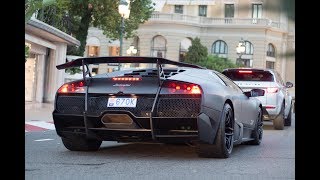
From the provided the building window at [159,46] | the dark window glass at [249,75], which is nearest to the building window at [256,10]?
the dark window glass at [249,75]

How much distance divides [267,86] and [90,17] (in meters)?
22.8

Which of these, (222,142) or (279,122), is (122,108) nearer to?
(222,142)

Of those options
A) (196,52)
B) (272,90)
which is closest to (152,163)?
(272,90)

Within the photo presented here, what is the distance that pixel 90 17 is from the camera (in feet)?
114

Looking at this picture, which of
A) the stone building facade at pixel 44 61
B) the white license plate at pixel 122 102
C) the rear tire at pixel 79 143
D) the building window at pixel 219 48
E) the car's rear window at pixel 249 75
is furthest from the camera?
the building window at pixel 219 48

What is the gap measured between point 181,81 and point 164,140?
721 mm

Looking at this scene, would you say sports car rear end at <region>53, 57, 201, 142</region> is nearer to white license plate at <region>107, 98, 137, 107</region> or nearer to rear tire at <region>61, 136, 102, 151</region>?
white license plate at <region>107, 98, 137, 107</region>

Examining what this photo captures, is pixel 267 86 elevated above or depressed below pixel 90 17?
below

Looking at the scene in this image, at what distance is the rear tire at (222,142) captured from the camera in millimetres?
6966

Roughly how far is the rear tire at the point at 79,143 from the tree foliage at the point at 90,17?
23.9 meters

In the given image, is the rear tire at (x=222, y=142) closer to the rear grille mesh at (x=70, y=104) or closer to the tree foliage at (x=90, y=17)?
the rear grille mesh at (x=70, y=104)
